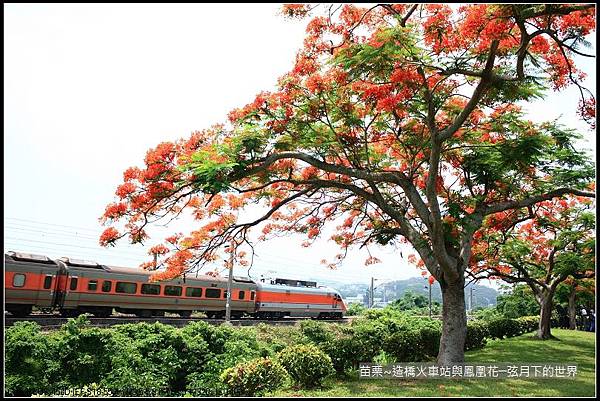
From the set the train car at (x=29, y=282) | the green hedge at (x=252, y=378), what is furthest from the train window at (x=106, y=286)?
the green hedge at (x=252, y=378)

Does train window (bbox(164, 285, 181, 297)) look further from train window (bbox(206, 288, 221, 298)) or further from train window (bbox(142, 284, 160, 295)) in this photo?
train window (bbox(206, 288, 221, 298))

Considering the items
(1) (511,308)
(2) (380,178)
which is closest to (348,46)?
(2) (380,178)

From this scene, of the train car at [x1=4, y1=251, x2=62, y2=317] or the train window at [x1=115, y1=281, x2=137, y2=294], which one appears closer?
the train car at [x1=4, y1=251, x2=62, y2=317]

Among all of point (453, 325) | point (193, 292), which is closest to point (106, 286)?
point (193, 292)

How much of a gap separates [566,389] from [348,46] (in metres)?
7.06

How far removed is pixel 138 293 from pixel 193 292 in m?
2.83

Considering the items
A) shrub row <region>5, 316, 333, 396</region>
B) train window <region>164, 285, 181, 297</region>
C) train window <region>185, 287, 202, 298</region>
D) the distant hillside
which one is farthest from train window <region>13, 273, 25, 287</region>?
the distant hillside

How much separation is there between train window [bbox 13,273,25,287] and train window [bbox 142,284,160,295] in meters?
4.58

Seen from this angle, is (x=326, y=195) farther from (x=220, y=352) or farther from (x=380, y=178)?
(x=220, y=352)

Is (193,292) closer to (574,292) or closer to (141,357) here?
(141,357)

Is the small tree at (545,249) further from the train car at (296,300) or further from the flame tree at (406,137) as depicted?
the train car at (296,300)

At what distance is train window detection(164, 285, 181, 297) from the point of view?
20047mm

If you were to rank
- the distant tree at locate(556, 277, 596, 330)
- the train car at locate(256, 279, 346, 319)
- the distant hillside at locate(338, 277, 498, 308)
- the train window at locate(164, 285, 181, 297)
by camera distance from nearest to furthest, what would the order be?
the train window at locate(164, 285, 181, 297), the distant tree at locate(556, 277, 596, 330), the train car at locate(256, 279, 346, 319), the distant hillside at locate(338, 277, 498, 308)

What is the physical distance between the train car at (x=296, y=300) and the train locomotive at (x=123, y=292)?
52 mm
